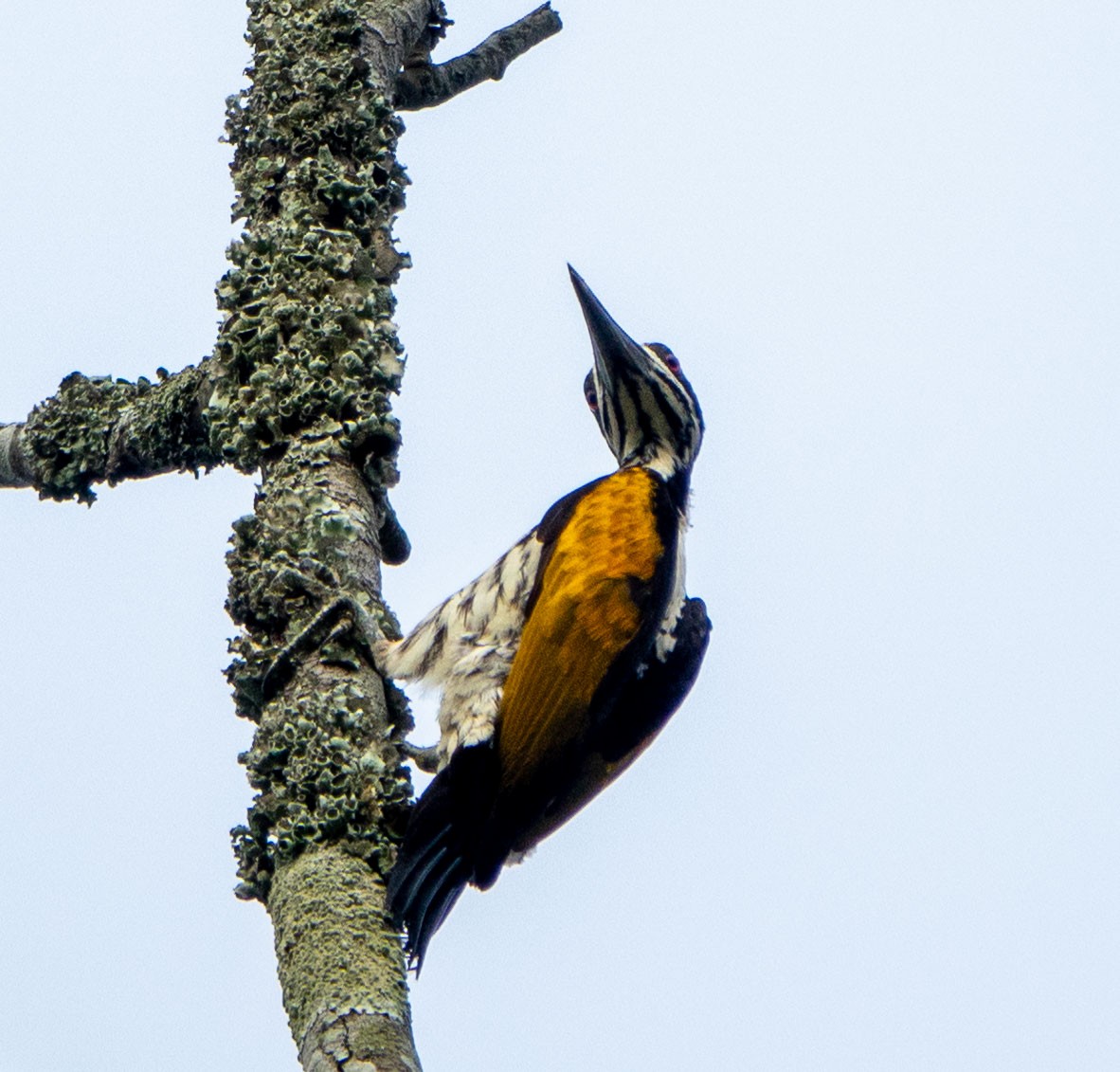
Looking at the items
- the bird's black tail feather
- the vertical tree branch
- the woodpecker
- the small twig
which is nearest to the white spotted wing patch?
the woodpecker

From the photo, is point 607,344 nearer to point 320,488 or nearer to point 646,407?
A: point 646,407

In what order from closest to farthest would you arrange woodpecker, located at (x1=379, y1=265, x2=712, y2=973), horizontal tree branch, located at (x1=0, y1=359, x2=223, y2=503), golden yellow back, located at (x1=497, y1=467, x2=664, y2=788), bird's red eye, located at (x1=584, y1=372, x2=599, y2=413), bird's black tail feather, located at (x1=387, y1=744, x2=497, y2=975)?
1. bird's black tail feather, located at (x1=387, y1=744, x2=497, y2=975)
2. woodpecker, located at (x1=379, y1=265, x2=712, y2=973)
3. golden yellow back, located at (x1=497, y1=467, x2=664, y2=788)
4. horizontal tree branch, located at (x1=0, y1=359, x2=223, y2=503)
5. bird's red eye, located at (x1=584, y1=372, x2=599, y2=413)

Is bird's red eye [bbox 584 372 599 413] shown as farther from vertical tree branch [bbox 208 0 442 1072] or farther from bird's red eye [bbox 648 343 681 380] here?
vertical tree branch [bbox 208 0 442 1072]

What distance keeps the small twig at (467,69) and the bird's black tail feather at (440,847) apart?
2.03 metres

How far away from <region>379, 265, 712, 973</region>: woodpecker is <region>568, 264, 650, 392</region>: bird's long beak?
3cm

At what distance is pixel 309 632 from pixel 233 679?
0.21 metres

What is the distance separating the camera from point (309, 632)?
3.29m

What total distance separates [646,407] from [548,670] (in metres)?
1.55

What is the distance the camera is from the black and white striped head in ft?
17.0

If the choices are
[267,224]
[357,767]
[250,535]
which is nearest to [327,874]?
[357,767]

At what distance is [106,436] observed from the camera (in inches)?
166

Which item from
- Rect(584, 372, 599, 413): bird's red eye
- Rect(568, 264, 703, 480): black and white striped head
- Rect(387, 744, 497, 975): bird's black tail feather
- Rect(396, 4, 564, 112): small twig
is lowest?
Rect(387, 744, 497, 975): bird's black tail feather

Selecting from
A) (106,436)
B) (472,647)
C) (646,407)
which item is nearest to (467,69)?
(646,407)

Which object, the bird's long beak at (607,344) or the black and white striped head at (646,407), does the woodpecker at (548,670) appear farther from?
the black and white striped head at (646,407)
